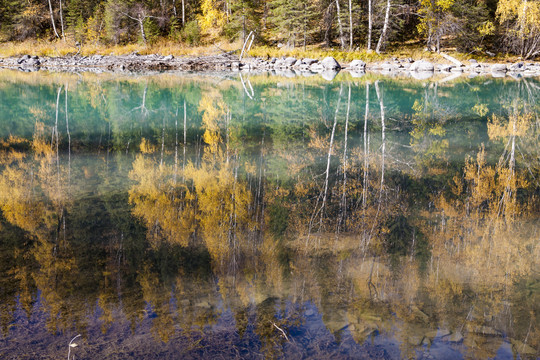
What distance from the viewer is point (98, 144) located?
11.7 m

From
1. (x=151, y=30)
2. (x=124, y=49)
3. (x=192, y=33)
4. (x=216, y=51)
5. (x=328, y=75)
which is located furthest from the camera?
(x=151, y=30)

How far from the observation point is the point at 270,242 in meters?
5.94

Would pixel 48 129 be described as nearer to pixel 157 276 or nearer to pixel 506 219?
pixel 157 276

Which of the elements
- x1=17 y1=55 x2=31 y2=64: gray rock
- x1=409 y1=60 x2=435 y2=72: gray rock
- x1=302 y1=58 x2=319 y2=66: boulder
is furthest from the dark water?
x1=17 y1=55 x2=31 y2=64: gray rock

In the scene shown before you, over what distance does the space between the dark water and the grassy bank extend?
27576 mm

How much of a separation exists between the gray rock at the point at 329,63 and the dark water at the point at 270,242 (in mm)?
25501

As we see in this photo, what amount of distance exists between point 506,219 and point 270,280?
13.8ft

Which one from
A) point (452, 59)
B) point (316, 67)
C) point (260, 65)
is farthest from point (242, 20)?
point (452, 59)

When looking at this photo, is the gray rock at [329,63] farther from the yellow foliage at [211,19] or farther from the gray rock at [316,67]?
the yellow foliage at [211,19]

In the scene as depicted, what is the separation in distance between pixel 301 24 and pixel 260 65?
234 inches

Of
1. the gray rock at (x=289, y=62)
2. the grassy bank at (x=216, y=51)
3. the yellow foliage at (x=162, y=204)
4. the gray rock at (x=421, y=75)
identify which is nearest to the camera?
the yellow foliage at (x=162, y=204)

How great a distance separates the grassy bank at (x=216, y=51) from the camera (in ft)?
127

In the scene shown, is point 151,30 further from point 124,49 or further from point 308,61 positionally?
point 308,61

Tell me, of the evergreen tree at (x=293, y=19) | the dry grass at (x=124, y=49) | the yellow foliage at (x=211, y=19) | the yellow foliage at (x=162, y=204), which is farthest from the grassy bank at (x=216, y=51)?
the yellow foliage at (x=162, y=204)
